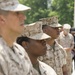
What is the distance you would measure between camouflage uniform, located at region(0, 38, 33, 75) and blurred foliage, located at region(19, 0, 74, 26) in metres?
33.6

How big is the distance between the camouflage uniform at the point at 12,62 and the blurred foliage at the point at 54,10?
33.6 metres

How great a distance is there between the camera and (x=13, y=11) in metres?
3.07

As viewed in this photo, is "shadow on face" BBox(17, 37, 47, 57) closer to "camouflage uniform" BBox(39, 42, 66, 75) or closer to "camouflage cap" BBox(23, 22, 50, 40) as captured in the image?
"camouflage cap" BBox(23, 22, 50, 40)

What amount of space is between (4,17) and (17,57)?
0.34 metres

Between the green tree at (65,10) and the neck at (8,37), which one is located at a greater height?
the neck at (8,37)

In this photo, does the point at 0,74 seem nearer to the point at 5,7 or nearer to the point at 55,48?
the point at 5,7

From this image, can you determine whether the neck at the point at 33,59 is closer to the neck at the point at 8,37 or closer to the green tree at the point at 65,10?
the neck at the point at 8,37

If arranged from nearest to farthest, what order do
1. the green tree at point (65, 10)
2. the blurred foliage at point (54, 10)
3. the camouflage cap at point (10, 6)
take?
the camouflage cap at point (10, 6) → the green tree at point (65, 10) → the blurred foliage at point (54, 10)

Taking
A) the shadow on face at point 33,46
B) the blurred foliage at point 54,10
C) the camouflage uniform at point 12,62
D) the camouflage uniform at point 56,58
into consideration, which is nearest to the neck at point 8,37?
the camouflage uniform at point 12,62

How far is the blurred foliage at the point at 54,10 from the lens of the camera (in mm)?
39750

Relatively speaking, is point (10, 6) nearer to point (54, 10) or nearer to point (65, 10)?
point (65, 10)

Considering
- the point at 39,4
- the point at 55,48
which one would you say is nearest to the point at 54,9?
the point at 39,4

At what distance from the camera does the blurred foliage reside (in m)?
39.8

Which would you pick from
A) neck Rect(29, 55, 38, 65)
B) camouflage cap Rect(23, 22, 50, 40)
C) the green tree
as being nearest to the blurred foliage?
the green tree
